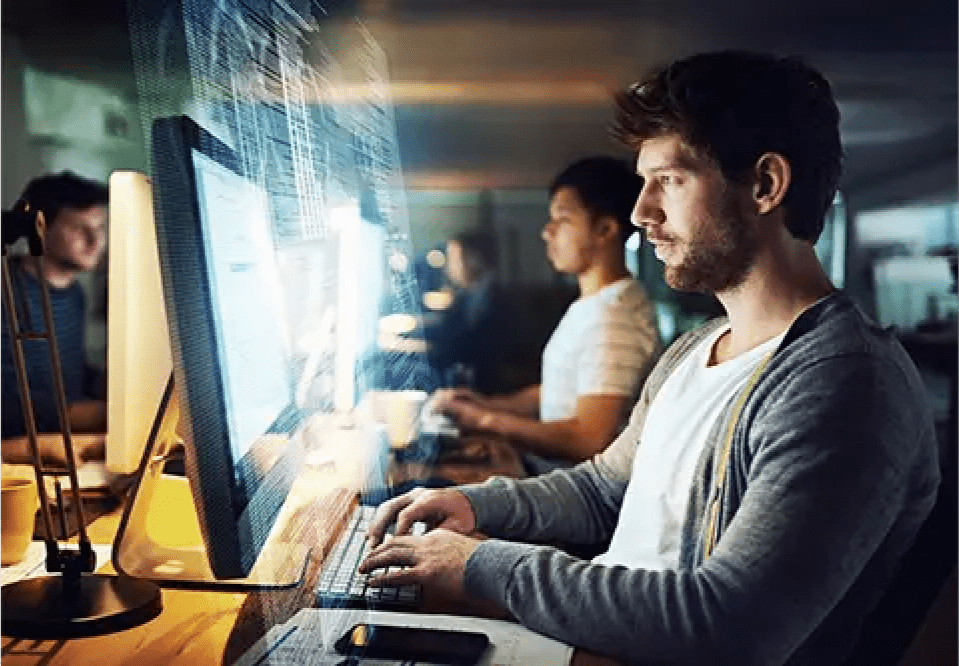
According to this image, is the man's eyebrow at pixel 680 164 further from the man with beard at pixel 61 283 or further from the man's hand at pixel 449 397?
the man with beard at pixel 61 283

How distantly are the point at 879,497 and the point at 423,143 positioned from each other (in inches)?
22.3

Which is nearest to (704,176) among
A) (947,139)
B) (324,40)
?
(947,139)

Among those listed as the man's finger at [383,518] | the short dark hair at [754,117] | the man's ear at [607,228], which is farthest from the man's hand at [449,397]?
the short dark hair at [754,117]

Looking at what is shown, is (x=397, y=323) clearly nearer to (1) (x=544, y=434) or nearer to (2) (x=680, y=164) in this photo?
(1) (x=544, y=434)

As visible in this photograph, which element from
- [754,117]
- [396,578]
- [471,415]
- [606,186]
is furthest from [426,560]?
[754,117]

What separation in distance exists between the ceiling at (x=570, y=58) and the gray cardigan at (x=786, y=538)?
22cm

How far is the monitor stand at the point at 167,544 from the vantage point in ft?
3.18

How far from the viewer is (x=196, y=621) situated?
99 cm

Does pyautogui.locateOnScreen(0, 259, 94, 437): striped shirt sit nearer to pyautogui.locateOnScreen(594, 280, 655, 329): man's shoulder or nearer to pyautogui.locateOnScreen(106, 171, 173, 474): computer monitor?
pyautogui.locateOnScreen(106, 171, 173, 474): computer monitor

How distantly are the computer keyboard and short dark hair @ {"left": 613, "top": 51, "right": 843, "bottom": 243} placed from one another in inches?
19.0

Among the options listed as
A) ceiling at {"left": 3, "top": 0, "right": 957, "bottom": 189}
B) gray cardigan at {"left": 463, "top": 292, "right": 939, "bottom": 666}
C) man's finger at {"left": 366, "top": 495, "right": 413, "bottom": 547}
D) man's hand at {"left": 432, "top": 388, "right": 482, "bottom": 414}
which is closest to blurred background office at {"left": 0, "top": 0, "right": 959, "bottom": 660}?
ceiling at {"left": 3, "top": 0, "right": 957, "bottom": 189}

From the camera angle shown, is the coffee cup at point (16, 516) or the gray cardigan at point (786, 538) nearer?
the gray cardigan at point (786, 538)

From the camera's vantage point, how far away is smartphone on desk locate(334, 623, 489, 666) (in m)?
1.01

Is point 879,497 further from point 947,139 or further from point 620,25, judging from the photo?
point 620,25
